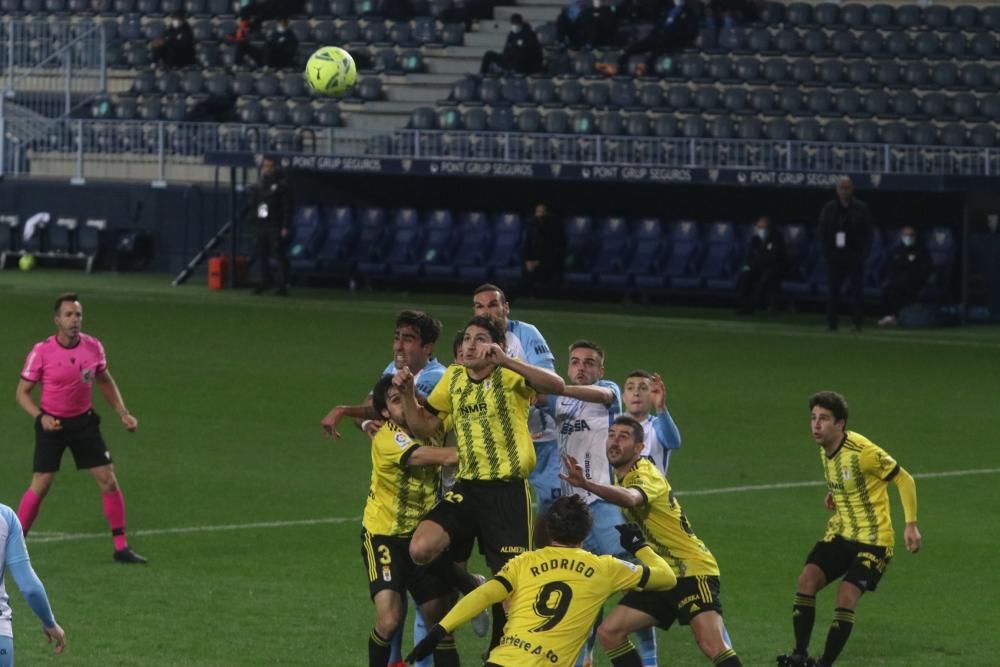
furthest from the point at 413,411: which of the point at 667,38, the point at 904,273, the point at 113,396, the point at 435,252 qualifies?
the point at 667,38

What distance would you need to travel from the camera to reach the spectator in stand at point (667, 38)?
3250 cm

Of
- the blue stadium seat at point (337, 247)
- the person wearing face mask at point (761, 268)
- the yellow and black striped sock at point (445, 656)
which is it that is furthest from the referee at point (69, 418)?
the blue stadium seat at point (337, 247)

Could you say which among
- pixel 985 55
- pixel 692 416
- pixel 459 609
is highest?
pixel 985 55

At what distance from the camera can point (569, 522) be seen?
802 cm

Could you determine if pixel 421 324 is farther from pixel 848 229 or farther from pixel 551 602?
pixel 848 229

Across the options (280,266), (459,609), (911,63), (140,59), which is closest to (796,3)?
(911,63)

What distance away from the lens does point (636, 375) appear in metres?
10.9

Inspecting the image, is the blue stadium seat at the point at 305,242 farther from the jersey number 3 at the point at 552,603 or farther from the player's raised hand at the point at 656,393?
the jersey number 3 at the point at 552,603

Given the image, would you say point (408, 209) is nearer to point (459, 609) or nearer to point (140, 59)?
point (140, 59)

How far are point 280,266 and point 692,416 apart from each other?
483 inches

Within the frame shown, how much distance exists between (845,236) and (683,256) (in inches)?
156

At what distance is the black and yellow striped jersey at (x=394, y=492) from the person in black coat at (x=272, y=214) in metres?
20.1

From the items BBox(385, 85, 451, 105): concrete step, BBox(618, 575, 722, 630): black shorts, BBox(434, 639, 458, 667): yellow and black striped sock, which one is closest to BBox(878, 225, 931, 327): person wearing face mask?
BBox(385, 85, 451, 105): concrete step

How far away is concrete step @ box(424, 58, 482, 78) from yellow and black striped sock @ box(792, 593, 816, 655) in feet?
83.1
